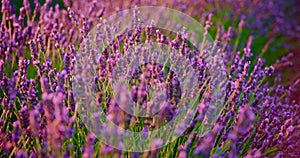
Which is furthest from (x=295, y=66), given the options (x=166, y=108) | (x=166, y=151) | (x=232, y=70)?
(x=166, y=108)

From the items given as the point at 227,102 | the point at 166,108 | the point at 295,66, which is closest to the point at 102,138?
the point at 166,108

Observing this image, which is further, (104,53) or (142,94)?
(104,53)

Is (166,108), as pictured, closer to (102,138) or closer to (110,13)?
(102,138)

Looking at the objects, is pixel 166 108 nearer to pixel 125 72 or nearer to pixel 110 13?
pixel 125 72

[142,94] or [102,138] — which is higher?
[142,94]

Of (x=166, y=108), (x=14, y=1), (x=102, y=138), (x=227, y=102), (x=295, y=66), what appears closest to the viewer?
(x=166, y=108)

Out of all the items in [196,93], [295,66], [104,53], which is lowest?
[295,66]

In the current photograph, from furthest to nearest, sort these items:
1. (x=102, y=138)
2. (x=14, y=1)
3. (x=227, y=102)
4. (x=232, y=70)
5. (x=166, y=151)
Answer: (x=14, y=1) → (x=232, y=70) → (x=227, y=102) → (x=166, y=151) → (x=102, y=138)

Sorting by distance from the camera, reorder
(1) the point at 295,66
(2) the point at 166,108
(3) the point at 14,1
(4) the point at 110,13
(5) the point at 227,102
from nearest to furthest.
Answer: (2) the point at 166,108 → (5) the point at 227,102 → (4) the point at 110,13 → (3) the point at 14,1 → (1) the point at 295,66

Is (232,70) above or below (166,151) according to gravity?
above
